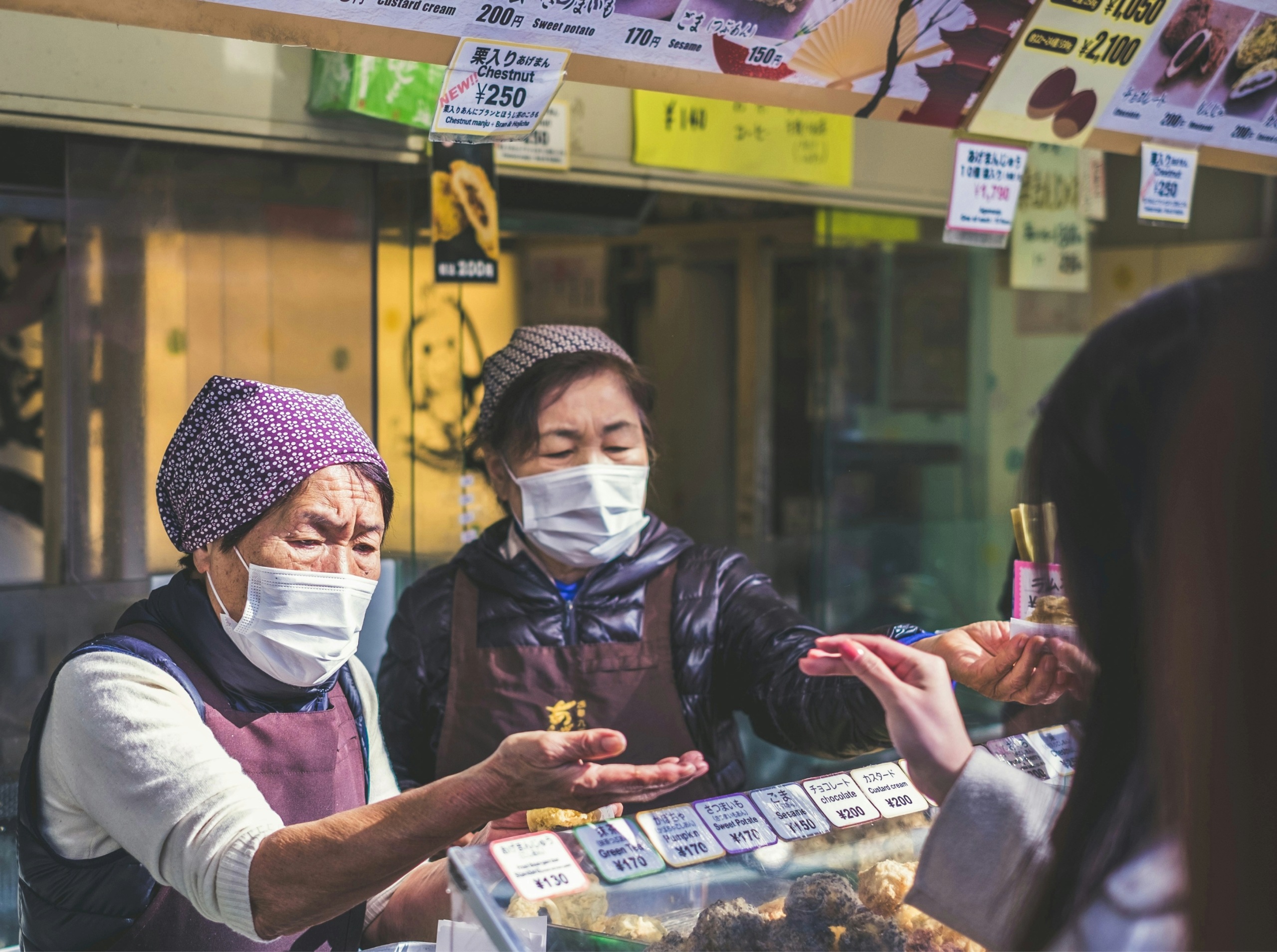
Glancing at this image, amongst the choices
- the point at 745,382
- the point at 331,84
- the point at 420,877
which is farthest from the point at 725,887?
the point at 745,382

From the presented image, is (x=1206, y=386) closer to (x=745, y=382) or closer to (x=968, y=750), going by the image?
(x=968, y=750)

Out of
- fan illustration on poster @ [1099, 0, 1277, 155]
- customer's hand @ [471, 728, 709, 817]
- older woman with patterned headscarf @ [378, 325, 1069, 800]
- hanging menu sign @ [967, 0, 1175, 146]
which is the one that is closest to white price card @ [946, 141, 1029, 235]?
hanging menu sign @ [967, 0, 1175, 146]

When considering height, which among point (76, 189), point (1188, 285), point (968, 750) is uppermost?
point (76, 189)

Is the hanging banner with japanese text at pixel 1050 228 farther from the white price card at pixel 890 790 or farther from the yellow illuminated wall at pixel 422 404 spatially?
the white price card at pixel 890 790

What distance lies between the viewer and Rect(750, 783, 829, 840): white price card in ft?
4.82

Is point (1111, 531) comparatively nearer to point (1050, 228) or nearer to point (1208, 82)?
point (1208, 82)

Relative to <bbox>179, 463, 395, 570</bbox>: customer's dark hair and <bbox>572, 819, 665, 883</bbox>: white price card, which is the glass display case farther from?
<bbox>179, 463, 395, 570</bbox>: customer's dark hair

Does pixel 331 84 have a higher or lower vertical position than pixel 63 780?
higher

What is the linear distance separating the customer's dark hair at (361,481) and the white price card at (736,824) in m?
0.77

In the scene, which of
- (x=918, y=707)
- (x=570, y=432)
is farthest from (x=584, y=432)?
(x=918, y=707)

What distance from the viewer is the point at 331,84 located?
9.46 ft

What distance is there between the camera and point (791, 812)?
1495 mm

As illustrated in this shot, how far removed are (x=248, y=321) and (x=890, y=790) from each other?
221 centimetres

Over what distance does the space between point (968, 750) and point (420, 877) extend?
1.08 meters
